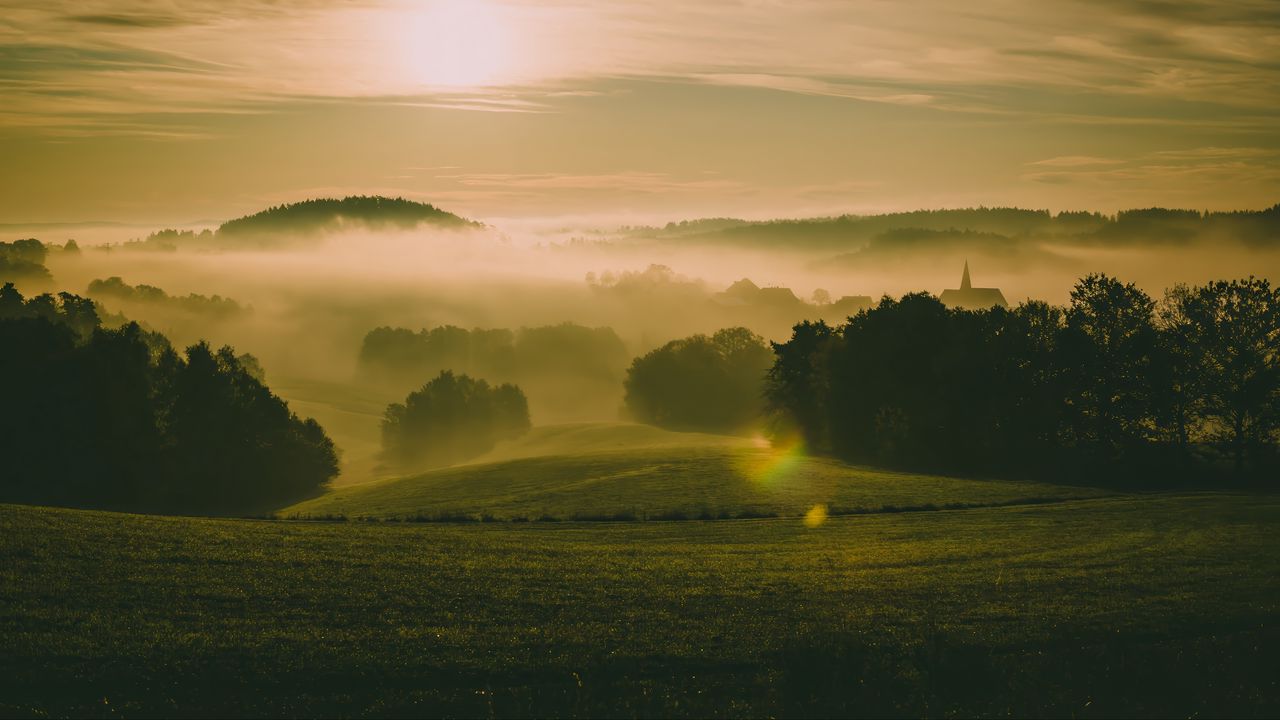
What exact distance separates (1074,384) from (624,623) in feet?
203

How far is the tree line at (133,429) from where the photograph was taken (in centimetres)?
6706

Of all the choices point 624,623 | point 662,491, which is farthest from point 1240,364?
point 624,623

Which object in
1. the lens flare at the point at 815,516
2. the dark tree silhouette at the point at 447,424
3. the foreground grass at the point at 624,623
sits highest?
the dark tree silhouette at the point at 447,424

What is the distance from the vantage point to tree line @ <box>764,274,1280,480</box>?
7238cm

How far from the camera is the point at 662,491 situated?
6112 centimetres

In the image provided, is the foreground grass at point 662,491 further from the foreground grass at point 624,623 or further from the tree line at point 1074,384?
the foreground grass at point 624,623

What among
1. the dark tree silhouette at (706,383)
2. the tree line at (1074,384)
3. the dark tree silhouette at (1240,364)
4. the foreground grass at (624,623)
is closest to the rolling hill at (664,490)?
the tree line at (1074,384)

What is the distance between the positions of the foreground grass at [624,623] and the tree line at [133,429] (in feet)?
94.7

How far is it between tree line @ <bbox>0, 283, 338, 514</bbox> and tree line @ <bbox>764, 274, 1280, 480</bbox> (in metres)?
51.9

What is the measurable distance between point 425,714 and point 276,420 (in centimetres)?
6810

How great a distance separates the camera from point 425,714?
72.0 feet

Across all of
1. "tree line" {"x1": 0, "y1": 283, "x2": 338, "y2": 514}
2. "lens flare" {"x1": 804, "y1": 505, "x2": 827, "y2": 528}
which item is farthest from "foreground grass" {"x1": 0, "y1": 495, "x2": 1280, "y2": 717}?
"tree line" {"x1": 0, "y1": 283, "x2": 338, "y2": 514}

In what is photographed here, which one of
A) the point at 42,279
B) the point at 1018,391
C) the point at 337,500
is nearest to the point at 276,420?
the point at 337,500

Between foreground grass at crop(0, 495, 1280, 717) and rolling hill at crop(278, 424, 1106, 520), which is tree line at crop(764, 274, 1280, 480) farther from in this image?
foreground grass at crop(0, 495, 1280, 717)
